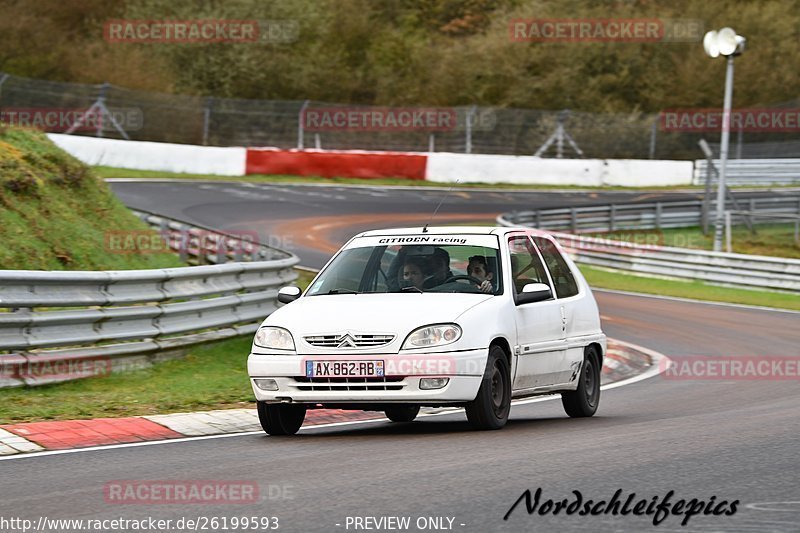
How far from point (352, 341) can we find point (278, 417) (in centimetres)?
92

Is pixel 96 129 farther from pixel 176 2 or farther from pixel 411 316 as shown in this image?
pixel 411 316

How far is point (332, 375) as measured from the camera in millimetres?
9492

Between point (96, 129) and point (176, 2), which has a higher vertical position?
point (176, 2)

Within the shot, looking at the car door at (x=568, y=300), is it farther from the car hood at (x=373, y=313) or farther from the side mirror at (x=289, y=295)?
the side mirror at (x=289, y=295)

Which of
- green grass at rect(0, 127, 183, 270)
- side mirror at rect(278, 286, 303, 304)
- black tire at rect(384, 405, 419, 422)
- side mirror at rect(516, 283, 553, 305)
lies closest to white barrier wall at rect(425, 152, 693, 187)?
green grass at rect(0, 127, 183, 270)

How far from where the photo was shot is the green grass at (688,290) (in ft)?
89.9

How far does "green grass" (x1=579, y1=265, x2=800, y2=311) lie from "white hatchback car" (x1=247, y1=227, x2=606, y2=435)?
648 inches

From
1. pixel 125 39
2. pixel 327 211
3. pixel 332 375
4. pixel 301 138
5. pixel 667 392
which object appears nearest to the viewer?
pixel 332 375

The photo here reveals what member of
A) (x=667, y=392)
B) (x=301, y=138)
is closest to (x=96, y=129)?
(x=301, y=138)

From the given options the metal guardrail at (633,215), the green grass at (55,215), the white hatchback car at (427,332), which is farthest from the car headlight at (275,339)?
the metal guardrail at (633,215)

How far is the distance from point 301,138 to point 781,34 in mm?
28220

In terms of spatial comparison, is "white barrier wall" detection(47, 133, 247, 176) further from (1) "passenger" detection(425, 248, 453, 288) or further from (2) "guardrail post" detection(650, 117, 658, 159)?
(1) "passenger" detection(425, 248, 453, 288)

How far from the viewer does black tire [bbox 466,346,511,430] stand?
961 cm

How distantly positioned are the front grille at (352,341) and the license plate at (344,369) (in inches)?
4.7
